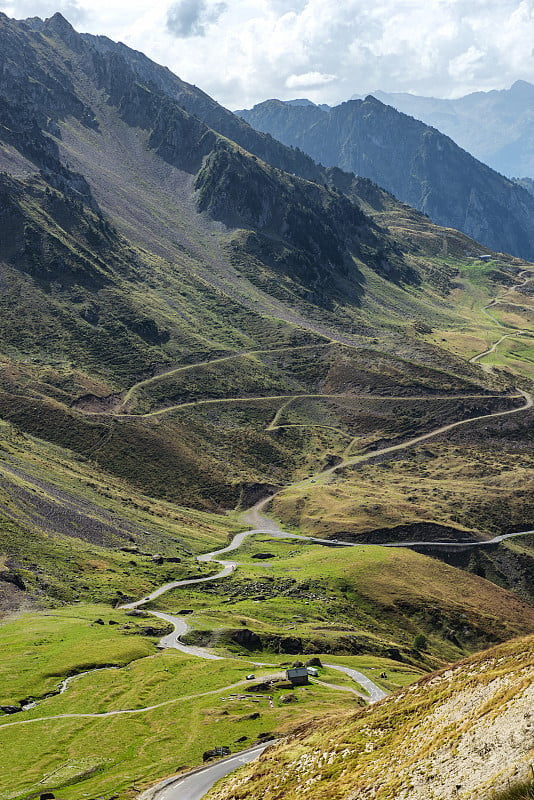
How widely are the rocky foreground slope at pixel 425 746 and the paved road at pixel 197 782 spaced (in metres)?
3.44

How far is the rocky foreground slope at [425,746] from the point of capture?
106 ft

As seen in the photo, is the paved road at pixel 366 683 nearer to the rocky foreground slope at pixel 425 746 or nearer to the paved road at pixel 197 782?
the paved road at pixel 197 782

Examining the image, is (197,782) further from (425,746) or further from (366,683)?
(366,683)

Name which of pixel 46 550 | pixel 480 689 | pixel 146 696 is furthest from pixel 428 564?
pixel 480 689

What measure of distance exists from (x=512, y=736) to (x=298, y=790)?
51.6 ft

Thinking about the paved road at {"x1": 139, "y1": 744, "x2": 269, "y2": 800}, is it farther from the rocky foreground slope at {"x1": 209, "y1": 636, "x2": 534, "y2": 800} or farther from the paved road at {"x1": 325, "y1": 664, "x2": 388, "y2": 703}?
the paved road at {"x1": 325, "y1": 664, "x2": 388, "y2": 703}

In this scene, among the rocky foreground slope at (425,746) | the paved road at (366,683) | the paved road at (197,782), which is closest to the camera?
the rocky foreground slope at (425,746)

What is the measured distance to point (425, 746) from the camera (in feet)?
124

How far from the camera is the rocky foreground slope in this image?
32219mm

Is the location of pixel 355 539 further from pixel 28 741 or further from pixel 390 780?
pixel 390 780

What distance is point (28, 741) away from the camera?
6869 centimetres

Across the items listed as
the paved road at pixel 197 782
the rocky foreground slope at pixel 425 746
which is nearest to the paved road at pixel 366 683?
the paved road at pixel 197 782

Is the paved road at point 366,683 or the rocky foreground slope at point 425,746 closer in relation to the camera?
the rocky foreground slope at point 425,746

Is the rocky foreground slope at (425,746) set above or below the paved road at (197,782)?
above
